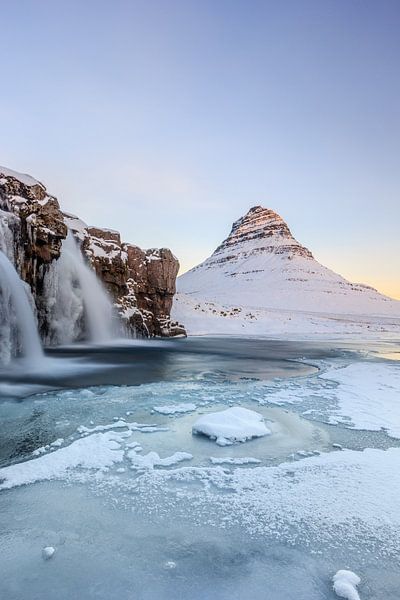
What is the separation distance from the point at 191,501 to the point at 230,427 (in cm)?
189

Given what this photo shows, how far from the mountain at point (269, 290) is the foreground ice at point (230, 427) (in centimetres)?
2907

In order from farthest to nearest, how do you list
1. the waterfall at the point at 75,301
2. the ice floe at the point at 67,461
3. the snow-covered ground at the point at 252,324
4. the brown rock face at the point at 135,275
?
the snow-covered ground at the point at 252,324, the brown rock face at the point at 135,275, the waterfall at the point at 75,301, the ice floe at the point at 67,461

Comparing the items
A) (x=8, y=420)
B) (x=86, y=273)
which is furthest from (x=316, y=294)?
(x=8, y=420)

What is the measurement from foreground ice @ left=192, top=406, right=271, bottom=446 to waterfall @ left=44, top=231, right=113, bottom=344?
15007 mm

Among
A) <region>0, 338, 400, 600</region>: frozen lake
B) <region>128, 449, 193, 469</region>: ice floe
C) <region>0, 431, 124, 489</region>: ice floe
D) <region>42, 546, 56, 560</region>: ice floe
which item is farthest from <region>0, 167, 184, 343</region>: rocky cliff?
<region>42, 546, 56, 560</region>: ice floe

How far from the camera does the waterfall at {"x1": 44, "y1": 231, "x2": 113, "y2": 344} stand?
19.2m

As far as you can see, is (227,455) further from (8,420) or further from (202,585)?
(8,420)

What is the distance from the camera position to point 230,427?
16.8ft

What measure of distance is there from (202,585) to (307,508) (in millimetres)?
1320

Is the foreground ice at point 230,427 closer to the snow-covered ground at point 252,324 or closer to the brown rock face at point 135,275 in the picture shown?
the brown rock face at point 135,275

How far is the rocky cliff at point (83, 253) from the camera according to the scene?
16.0m

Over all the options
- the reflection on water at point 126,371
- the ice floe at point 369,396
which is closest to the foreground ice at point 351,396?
the ice floe at point 369,396

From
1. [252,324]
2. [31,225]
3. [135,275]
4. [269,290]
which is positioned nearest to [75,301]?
[31,225]

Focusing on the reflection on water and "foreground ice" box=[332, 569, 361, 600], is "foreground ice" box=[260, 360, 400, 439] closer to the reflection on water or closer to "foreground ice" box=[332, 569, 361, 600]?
the reflection on water
